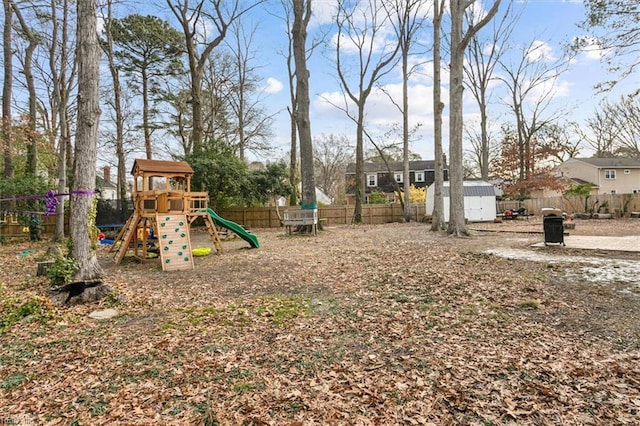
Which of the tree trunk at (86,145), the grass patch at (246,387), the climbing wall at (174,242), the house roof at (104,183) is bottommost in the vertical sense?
the grass patch at (246,387)

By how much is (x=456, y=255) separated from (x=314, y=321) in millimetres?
4972

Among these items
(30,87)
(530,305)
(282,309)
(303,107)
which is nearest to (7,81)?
(30,87)

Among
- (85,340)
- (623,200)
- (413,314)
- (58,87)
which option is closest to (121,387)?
(85,340)

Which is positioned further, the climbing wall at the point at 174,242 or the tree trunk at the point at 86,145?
the climbing wall at the point at 174,242

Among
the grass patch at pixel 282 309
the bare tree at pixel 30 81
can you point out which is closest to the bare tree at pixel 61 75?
the bare tree at pixel 30 81

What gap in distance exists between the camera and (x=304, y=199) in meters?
13.7

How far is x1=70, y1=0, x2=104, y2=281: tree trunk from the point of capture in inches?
219

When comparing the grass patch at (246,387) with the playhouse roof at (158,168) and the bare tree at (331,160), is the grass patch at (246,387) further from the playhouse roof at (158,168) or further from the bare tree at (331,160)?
the bare tree at (331,160)

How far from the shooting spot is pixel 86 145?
5.66 metres

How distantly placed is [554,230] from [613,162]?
30708mm

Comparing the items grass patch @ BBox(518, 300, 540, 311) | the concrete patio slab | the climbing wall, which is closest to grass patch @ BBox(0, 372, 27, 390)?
the climbing wall

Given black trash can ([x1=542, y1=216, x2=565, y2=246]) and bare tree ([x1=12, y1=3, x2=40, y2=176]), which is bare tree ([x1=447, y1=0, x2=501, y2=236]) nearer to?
black trash can ([x1=542, y1=216, x2=565, y2=246])

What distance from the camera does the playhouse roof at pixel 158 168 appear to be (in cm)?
912

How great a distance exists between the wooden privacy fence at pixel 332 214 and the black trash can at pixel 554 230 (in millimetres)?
11507
